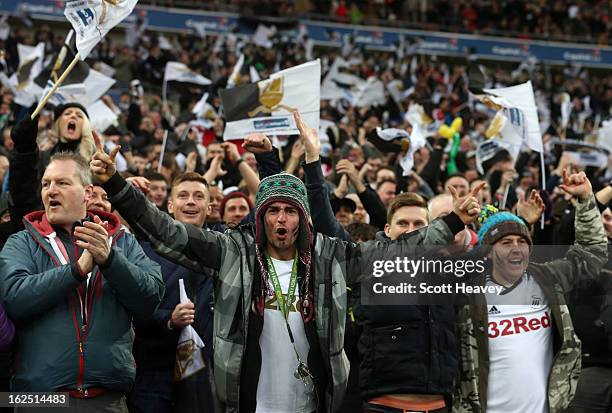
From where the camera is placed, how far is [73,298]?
12.8ft

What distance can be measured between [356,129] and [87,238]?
10576mm

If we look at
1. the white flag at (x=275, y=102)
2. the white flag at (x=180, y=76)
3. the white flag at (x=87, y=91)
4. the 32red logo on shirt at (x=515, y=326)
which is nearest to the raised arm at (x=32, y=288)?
the 32red logo on shirt at (x=515, y=326)

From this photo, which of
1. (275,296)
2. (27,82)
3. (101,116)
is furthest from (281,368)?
(27,82)

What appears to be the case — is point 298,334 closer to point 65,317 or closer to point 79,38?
point 65,317

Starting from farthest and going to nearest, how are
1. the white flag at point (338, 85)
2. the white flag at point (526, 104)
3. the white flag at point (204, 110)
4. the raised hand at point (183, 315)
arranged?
1. the white flag at point (338, 85)
2. the white flag at point (204, 110)
3. the white flag at point (526, 104)
4. the raised hand at point (183, 315)

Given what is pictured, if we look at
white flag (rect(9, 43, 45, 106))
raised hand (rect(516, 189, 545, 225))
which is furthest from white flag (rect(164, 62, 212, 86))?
raised hand (rect(516, 189, 545, 225))

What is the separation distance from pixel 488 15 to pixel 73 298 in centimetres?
2893

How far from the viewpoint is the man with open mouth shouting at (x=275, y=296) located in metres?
3.88

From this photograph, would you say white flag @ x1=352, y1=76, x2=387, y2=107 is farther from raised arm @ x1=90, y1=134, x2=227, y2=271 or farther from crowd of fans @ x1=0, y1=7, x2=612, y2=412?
raised arm @ x1=90, y1=134, x2=227, y2=271

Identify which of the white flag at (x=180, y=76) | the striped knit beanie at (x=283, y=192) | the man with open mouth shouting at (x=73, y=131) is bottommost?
the striped knit beanie at (x=283, y=192)

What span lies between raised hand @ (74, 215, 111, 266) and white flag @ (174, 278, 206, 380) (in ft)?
2.89

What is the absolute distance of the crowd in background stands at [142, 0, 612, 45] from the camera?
29297mm

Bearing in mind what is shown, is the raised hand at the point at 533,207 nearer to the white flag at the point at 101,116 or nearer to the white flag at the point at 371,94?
the white flag at the point at 101,116

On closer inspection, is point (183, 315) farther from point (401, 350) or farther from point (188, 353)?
point (401, 350)
